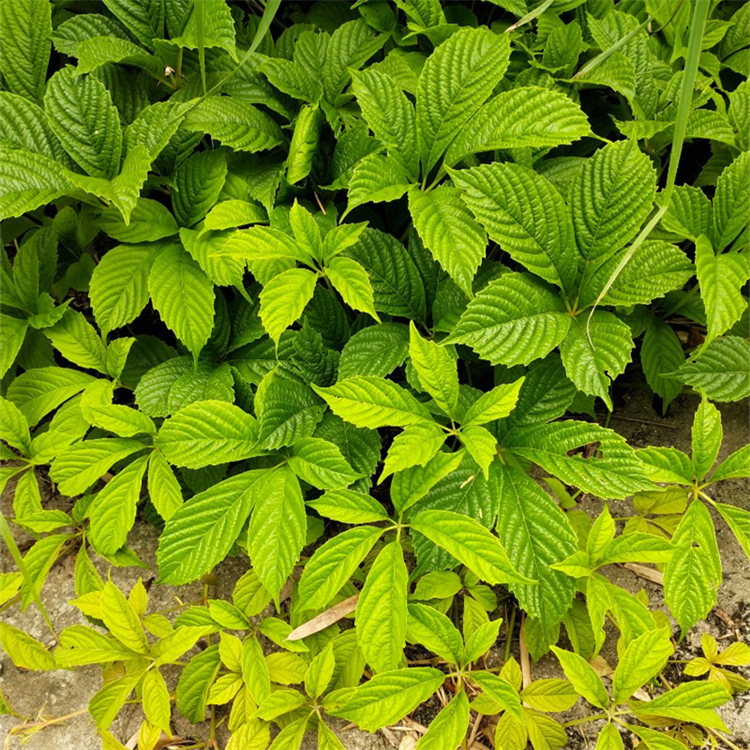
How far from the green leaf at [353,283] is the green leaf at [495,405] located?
244 mm

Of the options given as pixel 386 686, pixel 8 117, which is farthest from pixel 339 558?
pixel 8 117

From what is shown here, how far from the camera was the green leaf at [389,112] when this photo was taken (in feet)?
4.42

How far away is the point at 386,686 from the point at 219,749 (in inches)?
15.3

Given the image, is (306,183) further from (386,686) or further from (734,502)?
(734,502)

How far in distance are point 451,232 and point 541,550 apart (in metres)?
0.60

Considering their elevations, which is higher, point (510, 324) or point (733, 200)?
point (733, 200)

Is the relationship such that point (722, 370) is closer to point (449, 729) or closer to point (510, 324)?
point (510, 324)

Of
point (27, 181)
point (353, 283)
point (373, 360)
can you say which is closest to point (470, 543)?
point (373, 360)

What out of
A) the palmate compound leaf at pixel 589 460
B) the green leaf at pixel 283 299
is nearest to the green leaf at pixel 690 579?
the palmate compound leaf at pixel 589 460

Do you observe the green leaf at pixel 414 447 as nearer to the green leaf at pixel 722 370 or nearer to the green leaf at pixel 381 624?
the green leaf at pixel 381 624

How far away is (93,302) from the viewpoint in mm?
1389

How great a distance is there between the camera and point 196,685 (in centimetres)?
129

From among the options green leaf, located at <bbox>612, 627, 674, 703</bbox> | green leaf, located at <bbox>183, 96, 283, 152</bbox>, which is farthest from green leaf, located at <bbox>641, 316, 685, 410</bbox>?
green leaf, located at <bbox>183, 96, 283, 152</bbox>

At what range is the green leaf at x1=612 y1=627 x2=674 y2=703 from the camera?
1155 millimetres
